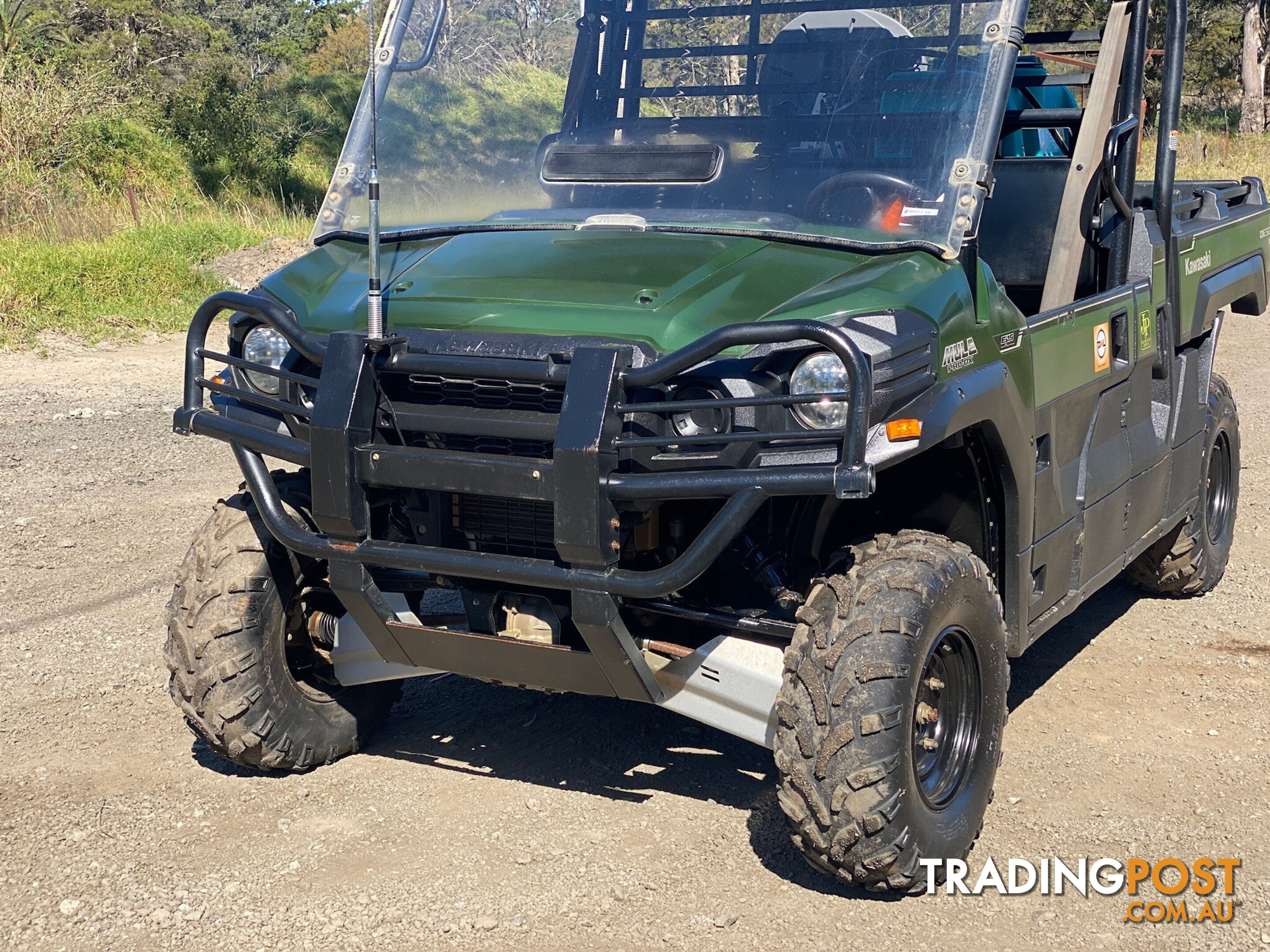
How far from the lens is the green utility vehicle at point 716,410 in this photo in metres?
3.26

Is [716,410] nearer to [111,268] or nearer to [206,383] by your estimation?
[206,383]

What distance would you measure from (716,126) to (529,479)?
1596 mm

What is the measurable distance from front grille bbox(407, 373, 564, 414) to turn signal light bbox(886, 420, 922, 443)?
747 mm

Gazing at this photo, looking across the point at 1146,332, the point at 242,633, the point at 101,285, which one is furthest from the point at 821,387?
the point at 101,285

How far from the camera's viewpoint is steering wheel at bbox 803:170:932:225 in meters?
3.83

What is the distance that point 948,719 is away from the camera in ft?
12.4

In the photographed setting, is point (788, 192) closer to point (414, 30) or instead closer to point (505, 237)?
point (505, 237)

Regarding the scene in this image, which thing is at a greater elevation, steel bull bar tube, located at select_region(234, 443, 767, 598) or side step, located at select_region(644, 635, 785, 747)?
steel bull bar tube, located at select_region(234, 443, 767, 598)

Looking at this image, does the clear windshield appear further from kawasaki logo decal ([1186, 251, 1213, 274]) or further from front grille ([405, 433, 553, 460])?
kawasaki logo decal ([1186, 251, 1213, 274])

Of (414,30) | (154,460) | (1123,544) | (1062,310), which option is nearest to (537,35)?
(414,30)

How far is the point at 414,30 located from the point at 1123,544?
2895 millimetres

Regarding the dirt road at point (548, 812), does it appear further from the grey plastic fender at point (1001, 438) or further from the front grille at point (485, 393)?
the front grille at point (485, 393)

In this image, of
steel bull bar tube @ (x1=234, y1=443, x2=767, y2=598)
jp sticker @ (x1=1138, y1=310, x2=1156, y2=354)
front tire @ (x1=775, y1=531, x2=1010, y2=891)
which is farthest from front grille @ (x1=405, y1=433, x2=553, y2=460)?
jp sticker @ (x1=1138, y1=310, x2=1156, y2=354)

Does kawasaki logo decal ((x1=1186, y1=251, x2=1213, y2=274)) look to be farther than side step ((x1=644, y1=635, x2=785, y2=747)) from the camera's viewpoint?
Yes
